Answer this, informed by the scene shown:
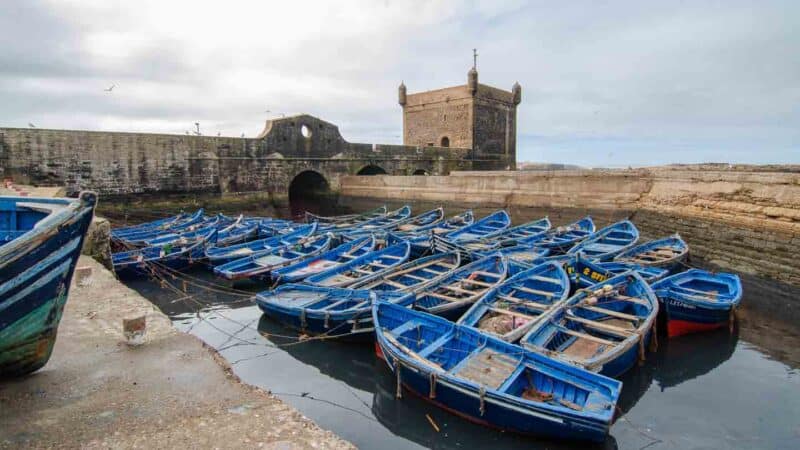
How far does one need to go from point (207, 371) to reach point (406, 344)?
260 centimetres

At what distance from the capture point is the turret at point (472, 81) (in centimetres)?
3275

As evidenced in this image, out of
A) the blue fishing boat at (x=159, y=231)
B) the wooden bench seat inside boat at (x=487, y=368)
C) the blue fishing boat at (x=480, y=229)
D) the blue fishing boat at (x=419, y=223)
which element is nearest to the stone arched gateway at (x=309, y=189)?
the blue fishing boat at (x=159, y=231)

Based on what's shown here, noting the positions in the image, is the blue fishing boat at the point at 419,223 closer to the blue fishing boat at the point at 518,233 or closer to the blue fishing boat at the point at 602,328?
the blue fishing boat at the point at 518,233

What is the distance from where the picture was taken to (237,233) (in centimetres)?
1463

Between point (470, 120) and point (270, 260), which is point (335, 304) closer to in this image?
point (270, 260)

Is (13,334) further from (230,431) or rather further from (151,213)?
(151,213)

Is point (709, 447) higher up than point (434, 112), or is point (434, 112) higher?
point (434, 112)

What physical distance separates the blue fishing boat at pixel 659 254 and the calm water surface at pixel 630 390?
183cm

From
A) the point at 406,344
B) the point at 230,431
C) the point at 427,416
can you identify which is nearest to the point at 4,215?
the point at 230,431

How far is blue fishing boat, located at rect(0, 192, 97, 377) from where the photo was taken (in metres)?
3.33

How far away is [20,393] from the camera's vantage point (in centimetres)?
385

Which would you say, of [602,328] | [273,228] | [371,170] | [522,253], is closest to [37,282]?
[602,328]

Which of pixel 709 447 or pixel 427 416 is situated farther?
pixel 427 416

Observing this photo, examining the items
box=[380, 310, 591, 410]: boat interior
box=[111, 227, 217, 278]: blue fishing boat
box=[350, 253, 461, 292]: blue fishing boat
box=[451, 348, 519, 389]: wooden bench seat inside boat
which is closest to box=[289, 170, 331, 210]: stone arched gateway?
box=[111, 227, 217, 278]: blue fishing boat
